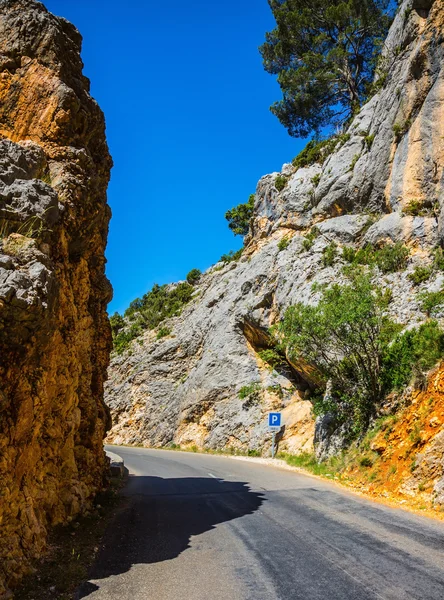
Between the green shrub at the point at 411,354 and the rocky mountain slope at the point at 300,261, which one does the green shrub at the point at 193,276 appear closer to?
the rocky mountain slope at the point at 300,261

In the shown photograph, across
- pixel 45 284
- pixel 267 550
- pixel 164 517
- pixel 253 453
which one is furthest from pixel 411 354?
pixel 45 284

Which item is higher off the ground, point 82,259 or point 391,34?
point 391,34

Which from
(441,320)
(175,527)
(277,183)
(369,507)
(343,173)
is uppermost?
(277,183)

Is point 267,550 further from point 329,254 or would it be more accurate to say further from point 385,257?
point 329,254

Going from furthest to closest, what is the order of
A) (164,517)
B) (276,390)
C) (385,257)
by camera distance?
1. (276,390)
2. (385,257)
3. (164,517)

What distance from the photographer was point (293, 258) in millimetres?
29250

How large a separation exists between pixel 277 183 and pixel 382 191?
481 inches

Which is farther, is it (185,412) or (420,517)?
(185,412)

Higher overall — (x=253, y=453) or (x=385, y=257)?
(x=385, y=257)

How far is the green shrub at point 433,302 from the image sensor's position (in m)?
16.7

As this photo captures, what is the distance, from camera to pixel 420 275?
20.0 metres

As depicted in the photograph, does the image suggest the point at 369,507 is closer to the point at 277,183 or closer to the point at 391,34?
the point at 277,183

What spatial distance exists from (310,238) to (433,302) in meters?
12.9

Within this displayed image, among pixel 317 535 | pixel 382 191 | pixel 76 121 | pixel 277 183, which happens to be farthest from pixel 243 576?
pixel 277 183
